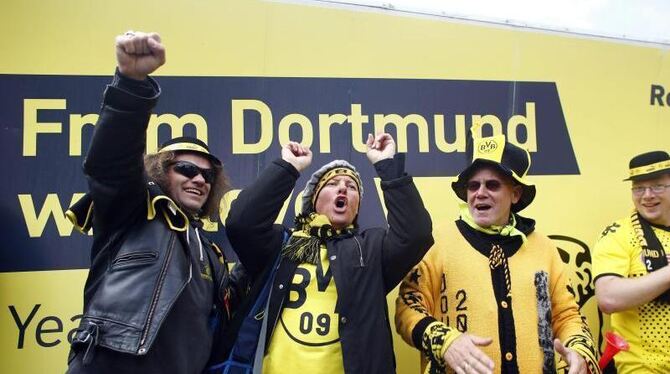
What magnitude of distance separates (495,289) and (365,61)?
1451mm

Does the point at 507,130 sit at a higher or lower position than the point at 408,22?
lower

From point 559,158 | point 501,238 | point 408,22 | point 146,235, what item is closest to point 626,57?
point 559,158

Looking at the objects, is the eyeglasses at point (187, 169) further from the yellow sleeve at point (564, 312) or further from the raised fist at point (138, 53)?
the yellow sleeve at point (564, 312)

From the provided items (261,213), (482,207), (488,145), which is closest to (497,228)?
(482,207)

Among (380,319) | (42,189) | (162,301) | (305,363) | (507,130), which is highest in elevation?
(507,130)

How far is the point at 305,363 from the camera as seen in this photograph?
6.61 feet

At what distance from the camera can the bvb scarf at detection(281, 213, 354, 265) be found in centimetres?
218

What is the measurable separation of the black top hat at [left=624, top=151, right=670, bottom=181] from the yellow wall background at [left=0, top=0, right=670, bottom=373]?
44cm

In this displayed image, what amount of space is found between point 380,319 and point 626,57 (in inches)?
98.1

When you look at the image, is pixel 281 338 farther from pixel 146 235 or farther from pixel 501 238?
pixel 501 238

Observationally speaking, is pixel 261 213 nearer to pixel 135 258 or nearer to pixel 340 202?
pixel 340 202

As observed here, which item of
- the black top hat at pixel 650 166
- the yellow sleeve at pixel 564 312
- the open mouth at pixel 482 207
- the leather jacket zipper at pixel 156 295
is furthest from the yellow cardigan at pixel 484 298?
the leather jacket zipper at pixel 156 295

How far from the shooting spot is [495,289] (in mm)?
2205

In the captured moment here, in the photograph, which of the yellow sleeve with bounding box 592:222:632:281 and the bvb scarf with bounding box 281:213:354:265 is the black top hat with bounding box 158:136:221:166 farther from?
the yellow sleeve with bounding box 592:222:632:281
